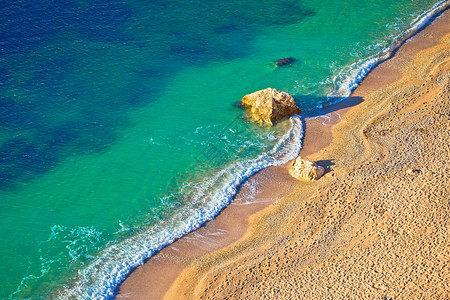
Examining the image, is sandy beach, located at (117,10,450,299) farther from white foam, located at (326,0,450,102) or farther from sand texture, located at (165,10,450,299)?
white foam, located at (326,0,450,102)

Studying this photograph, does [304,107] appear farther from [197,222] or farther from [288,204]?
[197,222]

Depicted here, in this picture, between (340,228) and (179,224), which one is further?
(179,224)

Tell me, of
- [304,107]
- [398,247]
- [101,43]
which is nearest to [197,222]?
[398,247]

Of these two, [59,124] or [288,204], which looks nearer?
[288,204]

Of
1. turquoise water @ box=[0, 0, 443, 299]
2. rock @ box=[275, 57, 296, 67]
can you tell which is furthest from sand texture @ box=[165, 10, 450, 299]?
rock @ box=[275, 57, 296, 67]

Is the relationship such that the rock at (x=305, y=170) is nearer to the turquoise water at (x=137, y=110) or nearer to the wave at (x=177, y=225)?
the wave at (x=177, y=225)

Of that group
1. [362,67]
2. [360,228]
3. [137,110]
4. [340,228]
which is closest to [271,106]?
[137,110]

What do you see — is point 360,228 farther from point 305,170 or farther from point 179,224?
point 179,224
